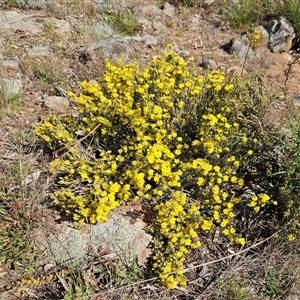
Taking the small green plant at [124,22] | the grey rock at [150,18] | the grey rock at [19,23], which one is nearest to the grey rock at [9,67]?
the grey rock at [19,23]

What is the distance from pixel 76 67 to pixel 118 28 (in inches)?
52.9

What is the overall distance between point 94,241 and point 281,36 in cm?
437

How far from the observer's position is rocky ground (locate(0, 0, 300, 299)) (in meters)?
3.10

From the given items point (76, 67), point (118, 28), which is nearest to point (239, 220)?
point (76, 67)

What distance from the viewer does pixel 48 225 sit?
3135mm

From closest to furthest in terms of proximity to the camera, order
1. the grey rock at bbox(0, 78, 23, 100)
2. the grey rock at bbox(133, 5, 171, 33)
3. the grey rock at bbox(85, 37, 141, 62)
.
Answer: the grey rock at bbox(0, 78, 23, 100) → the grey rock at bbox(85, 37, 141, 62) → the grey rock at bbox(133, 5, 171, 33)

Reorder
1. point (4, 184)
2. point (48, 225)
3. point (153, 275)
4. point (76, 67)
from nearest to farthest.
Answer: point (153, 275) → point (48, 225) → point (4, 184) → point (76, 67)

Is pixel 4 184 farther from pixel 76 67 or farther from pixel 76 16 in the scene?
pixel 76 16

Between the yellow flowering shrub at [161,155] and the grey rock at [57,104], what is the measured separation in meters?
0.76

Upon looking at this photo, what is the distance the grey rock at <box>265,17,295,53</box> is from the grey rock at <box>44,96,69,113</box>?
328 centimetres

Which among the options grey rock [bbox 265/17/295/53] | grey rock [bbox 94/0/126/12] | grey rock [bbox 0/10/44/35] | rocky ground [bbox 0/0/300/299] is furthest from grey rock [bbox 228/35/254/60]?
grey rock [bbox 0/10/44/35]

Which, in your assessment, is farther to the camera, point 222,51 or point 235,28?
point 235,28

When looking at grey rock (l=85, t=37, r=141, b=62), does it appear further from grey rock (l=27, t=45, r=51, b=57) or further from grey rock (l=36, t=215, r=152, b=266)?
grey rock (l=36, t=215, r=152, b=266)

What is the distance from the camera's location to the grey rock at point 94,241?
3006mm
